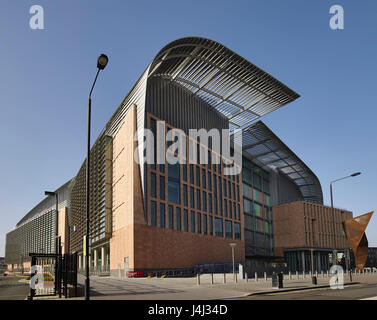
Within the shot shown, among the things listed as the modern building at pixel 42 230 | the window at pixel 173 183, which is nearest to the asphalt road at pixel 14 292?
the window at pixel 173 183

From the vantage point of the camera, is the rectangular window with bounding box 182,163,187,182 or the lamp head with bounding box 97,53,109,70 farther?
the rectangular window with bounding box 182,163,187,182

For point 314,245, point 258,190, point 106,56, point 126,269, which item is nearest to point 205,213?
point 126,269

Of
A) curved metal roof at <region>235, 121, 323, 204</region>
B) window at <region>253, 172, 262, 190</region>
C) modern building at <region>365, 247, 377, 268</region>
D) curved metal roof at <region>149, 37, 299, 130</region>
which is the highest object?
curved metal roof at <region>149, 37, 299, 130</region>

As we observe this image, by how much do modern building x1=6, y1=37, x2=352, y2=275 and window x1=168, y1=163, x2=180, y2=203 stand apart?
0.13 meters

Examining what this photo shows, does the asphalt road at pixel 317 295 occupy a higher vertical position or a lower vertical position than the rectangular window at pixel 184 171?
lower

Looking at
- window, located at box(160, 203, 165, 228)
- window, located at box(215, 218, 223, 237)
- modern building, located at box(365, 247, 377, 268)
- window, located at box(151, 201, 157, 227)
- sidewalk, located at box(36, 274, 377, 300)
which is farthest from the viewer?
modern building, located at box(365, 247, 377, 268)

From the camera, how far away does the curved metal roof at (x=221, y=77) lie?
143 ft

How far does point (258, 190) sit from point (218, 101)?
29267mm

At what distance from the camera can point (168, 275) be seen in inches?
1698

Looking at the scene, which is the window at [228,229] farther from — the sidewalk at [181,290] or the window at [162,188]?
the sidewalk at [181,290]

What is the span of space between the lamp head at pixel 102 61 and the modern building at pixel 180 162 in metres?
28.2

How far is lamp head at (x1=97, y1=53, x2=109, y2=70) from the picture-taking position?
45.8 feet

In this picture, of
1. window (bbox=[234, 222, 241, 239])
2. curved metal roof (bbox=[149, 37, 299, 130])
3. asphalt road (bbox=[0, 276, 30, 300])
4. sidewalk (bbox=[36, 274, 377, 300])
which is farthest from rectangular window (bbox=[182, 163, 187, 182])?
asphalt road (bbox=[0, 276, 30, 300])

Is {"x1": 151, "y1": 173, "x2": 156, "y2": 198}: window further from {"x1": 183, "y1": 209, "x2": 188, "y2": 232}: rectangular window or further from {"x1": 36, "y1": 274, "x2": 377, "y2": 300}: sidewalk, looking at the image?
{"x1": 36, "y1": 274, "x2": 377, "y2": 300}: sidewalk
